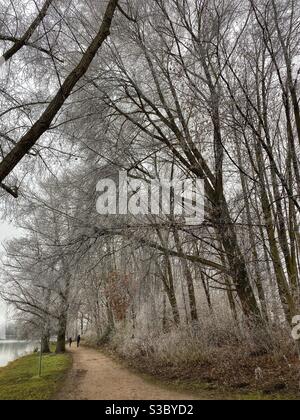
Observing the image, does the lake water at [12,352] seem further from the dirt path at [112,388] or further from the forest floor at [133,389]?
the forest floor at [133,389]

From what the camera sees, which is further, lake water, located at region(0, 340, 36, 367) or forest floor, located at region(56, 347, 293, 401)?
lake water, located at region(0, 340, 36, 367)

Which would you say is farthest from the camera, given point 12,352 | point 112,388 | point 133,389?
point 12,352

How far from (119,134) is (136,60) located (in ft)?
6.71

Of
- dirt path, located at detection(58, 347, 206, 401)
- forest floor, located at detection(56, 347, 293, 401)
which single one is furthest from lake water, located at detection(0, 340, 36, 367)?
forest floor, located at detection(56, 347, 293, 401)

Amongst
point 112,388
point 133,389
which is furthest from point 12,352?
point 133,389

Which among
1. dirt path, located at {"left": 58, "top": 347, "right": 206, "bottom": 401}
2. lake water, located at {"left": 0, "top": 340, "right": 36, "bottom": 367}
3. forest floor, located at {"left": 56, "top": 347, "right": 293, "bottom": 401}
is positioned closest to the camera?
forest floor, located at {"left": 56, "top": 347, "right": 293, "bottom": 401}

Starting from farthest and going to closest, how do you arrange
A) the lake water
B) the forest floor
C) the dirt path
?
1. the lake water
2. the dirt path
3. the forest floor

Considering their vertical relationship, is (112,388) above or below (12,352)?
below

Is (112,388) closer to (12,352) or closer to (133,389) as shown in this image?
(133,389)

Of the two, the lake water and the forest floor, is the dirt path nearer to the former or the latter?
the forest floor

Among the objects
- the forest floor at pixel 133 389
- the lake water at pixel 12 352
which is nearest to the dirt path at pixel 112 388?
the forest floor at pixel 133 389

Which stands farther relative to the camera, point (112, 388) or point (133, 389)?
point (112, 388)

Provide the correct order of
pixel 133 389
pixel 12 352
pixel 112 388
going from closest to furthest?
pixel 133 389
pixel 112 388
pixel 12 352
